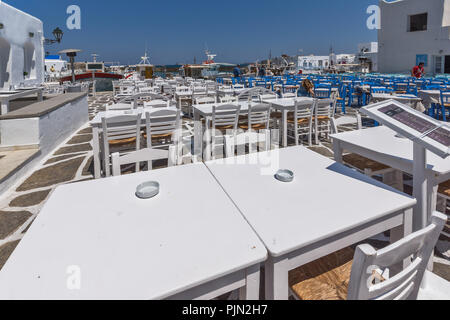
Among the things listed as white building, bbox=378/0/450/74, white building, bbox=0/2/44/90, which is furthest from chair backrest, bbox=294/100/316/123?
white building, bbox=378/0/450/74

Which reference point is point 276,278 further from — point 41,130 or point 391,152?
point 41,130

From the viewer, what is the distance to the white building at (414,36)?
19.4 meters

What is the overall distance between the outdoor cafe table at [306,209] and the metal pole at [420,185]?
0.98 ft

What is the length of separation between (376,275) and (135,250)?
1.14m

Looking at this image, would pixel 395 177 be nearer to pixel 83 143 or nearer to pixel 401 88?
pixel 83 143

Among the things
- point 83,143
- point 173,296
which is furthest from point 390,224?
point 83,143

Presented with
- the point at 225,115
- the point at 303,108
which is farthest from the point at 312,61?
the point at 225,115

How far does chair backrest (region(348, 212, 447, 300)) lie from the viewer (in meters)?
0.92

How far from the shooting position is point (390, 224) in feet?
4.70

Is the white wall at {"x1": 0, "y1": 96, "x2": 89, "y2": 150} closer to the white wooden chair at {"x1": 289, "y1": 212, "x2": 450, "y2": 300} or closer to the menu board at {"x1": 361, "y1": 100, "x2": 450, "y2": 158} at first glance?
the white wooden chair at {"x1": 289, "y1": 212, "x2": 450, "y2": 300}

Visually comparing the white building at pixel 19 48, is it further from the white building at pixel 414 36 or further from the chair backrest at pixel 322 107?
the white building at pixel 414 36

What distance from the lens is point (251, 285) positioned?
1098 mm

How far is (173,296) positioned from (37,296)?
0.43m
